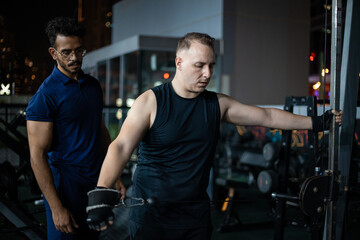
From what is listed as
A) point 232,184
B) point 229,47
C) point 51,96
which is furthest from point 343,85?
point 229,47

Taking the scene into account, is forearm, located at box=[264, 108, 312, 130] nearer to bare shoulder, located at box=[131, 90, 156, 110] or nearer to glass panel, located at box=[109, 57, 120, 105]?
bare shoulder, located at box=[131, 90, 156, 110]

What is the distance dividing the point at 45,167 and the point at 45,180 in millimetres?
59

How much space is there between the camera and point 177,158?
5.73ft

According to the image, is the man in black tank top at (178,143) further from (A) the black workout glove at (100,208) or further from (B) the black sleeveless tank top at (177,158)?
(A) the black workout glove at (100,208)

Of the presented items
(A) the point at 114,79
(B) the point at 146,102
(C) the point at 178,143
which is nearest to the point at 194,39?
(B) the point at 146,102

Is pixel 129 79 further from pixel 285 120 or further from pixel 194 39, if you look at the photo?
pixel 194 39

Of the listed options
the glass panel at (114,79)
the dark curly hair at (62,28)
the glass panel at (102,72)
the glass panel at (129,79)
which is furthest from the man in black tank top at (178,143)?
the glass panel at (102,72)

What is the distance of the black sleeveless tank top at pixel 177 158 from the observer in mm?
1713

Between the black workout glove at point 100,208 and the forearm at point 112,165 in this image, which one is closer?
the black workout glove at point 100,208

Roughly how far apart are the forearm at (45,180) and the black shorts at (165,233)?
0.38 m

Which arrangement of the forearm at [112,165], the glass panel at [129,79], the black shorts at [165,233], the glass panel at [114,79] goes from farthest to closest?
the glass panel at [114,79] → the glass panel at [129,79] → the black shorts at [165,233] → the forearm at [112,165]

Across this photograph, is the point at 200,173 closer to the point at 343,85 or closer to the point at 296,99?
the point at 343,85

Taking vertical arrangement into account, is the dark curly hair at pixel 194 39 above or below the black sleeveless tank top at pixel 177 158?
above

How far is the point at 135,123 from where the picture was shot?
5.39 ft
